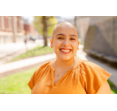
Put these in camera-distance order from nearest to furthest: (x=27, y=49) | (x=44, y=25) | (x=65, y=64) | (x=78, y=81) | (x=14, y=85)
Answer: (x=78, y=81) → (x=65, y=64) → (x=14, y=85) → (x=27, y=49) → (x=44, y=25)

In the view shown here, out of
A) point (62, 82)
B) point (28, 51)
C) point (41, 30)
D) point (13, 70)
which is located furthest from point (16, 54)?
point (62, 82)

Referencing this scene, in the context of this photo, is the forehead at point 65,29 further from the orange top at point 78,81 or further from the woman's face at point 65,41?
the orange top at point 78,81

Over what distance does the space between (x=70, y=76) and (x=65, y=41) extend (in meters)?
0.34

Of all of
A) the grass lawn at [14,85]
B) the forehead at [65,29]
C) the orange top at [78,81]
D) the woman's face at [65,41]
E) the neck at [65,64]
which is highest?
the forehead at [65,29]

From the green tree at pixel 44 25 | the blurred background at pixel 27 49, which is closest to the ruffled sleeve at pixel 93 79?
the blurred background at pixel 27 49

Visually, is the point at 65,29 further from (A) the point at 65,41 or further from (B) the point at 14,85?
(B) the point at 14,85

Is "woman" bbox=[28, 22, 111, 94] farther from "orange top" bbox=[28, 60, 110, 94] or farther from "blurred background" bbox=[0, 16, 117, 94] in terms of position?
"blurred background" bbox=[0, 16, 117, 94]

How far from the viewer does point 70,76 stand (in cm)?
112

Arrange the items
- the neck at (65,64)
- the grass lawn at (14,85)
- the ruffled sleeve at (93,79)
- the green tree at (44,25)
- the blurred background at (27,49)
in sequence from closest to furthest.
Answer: the ruffled sleeve at (93,79)
the neck at (65,64)
the grass lawn at (14,85)
the blurred background at (27,49)
the green tree at (44,25)

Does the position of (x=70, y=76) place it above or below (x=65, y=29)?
below

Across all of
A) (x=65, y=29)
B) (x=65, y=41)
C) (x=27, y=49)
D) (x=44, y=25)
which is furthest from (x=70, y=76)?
(x=44, y=25)

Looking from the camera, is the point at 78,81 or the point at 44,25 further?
the point at 44,25

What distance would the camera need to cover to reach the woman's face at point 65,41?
1.09m

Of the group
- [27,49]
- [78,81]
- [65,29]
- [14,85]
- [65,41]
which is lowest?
[14,85]
